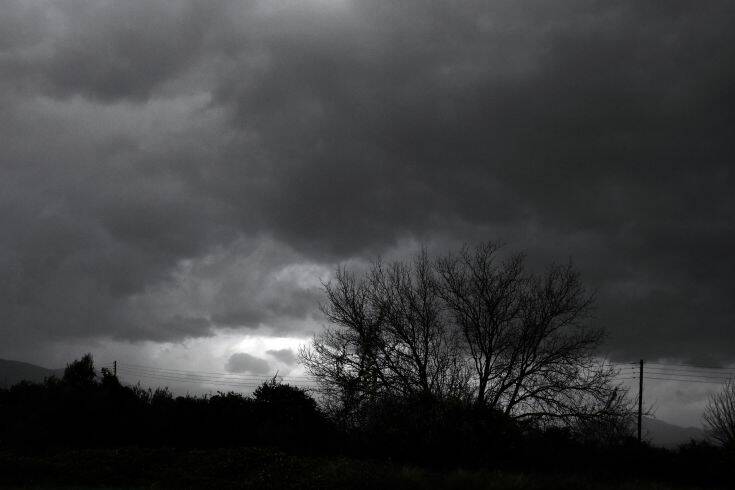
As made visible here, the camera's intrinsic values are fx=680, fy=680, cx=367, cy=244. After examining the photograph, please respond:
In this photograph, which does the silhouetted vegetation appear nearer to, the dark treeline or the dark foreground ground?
the dark treeline

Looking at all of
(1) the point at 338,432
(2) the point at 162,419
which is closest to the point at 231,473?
(1) the point at 338,432

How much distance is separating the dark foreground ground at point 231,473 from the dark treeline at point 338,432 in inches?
59.1

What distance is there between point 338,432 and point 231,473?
4.62 metres

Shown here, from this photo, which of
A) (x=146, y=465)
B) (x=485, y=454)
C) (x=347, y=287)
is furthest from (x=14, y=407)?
(x=485, y=454)

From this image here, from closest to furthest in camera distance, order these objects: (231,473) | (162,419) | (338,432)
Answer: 1. (231,473)
2. (338,432)
3. (162,419)

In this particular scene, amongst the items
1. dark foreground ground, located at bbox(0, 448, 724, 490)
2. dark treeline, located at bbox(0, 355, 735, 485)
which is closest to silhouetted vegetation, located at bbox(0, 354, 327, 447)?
dark treeline, located at bbox(0, 355, 735, 485)

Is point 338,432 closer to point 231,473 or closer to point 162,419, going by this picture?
point 231,473

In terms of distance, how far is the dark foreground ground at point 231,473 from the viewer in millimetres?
14992

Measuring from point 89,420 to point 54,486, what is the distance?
8.39m

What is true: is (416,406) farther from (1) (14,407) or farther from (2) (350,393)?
(1) (14,407)

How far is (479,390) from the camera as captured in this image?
26953 millimetres

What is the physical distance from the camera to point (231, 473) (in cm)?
1877

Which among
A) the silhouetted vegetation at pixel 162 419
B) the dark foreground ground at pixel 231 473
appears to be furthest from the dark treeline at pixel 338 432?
the dark foreground ground at pixel 231 473

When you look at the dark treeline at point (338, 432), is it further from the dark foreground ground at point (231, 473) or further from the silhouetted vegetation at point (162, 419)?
the dark foreground ground at point (231, 473)
